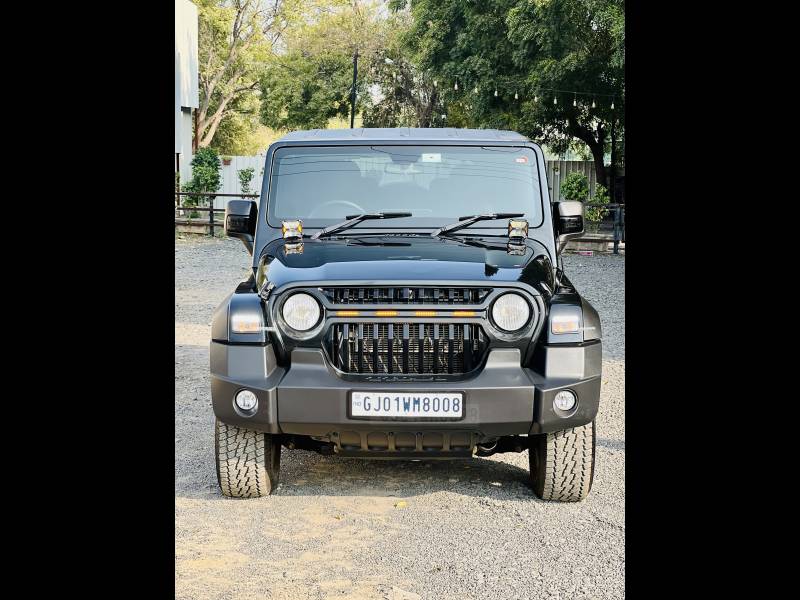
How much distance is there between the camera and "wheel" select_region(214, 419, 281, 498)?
202 inches

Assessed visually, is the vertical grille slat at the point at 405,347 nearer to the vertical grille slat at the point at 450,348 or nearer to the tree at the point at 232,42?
the vertical grille slat at the point at 450,348

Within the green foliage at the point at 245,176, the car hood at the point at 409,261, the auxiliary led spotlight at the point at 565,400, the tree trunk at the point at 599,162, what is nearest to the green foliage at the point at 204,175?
the green foliage at the point at 245,176

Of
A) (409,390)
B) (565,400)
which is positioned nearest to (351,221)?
(409,390)

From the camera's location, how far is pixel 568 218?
19.2 ft

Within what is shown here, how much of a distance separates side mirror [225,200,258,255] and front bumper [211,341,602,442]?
1.14 meters

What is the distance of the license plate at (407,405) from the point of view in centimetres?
474

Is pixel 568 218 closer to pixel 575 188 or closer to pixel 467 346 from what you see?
pixel 467 346

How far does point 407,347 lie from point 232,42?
1785 inches

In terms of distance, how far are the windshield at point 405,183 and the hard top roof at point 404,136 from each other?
0.06 metres
